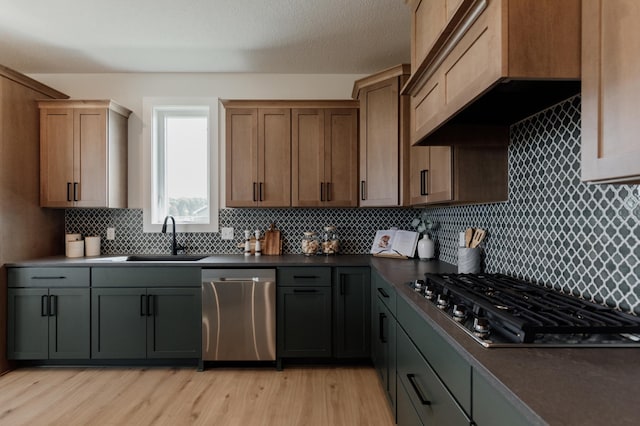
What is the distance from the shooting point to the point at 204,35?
287cm

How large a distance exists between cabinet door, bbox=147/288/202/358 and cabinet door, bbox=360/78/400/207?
5.51 feet

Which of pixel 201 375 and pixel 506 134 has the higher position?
pixel 506 134

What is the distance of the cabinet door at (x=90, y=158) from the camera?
3236mm

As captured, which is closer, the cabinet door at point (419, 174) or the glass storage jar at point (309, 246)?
the cabinet door at point (419, 174)

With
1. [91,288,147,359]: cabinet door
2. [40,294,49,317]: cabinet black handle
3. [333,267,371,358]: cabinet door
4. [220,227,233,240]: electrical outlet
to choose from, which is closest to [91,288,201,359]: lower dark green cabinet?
[91,288,147,359]: cabinet door

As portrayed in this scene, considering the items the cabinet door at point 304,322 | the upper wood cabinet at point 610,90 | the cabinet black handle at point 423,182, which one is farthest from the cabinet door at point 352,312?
the upper wood cabinet at point 610,90

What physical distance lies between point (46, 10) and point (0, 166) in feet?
4.12

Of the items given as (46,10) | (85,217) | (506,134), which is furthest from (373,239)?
(46,10)

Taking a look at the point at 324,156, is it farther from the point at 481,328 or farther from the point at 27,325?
the point at 27,325

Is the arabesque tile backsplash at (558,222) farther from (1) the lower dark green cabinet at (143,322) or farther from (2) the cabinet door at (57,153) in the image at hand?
(2) the cabinet door at (57,153)

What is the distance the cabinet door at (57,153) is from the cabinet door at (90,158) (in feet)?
0.17

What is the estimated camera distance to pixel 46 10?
2531mm

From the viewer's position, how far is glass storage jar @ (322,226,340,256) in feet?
11.2

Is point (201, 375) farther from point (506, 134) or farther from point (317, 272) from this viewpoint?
point (506, 134)
